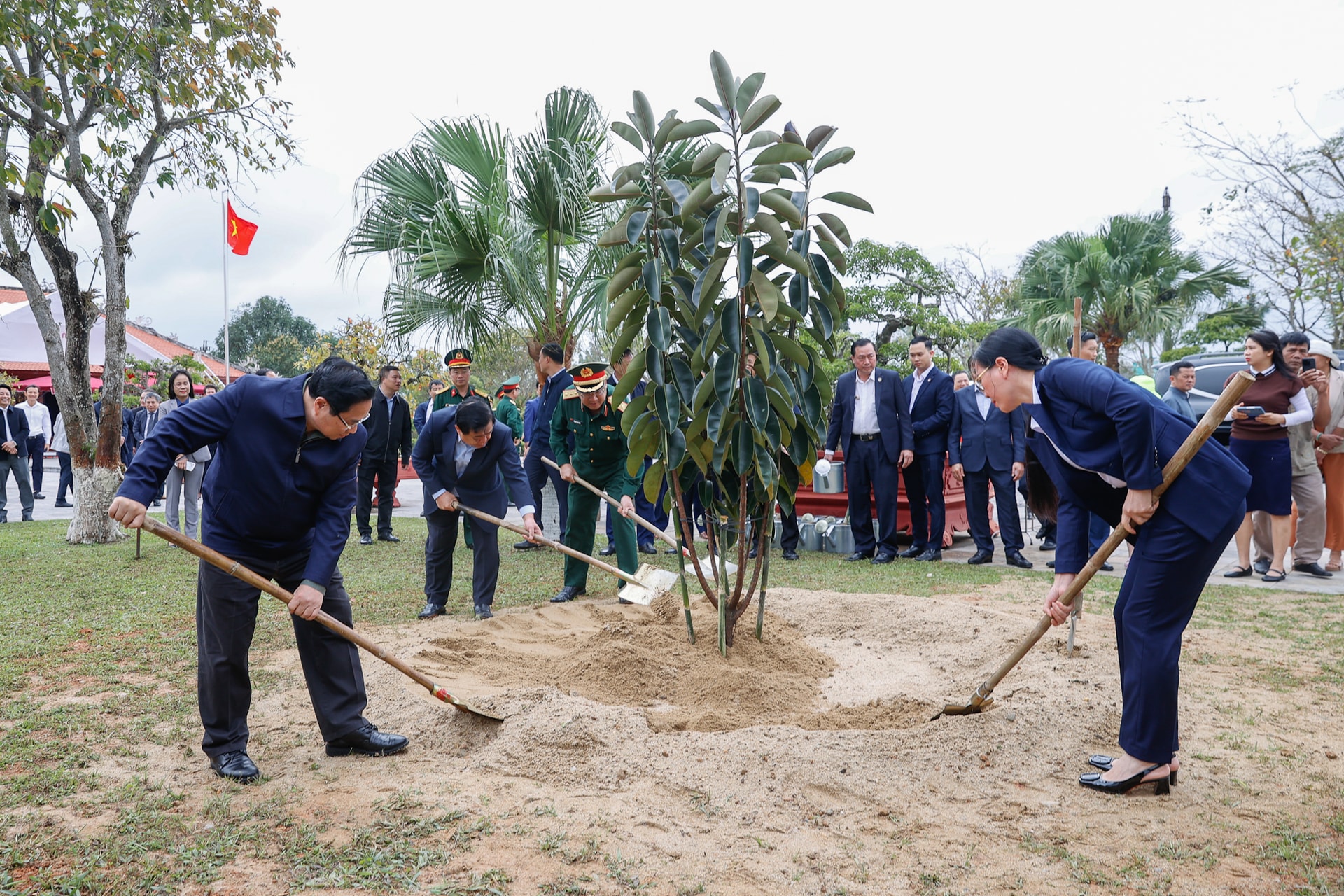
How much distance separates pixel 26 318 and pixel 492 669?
32210 millimetres

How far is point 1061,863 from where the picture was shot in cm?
267

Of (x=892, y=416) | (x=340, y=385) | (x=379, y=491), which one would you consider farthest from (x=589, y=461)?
(x=379, y=491)

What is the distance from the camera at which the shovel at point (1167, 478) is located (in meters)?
2.88

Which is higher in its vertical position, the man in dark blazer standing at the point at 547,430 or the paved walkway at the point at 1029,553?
the man in dark blazer standing at the point at 547,430

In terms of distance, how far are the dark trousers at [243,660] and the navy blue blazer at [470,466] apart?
95.0 inches

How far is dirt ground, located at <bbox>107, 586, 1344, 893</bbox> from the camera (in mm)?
2652

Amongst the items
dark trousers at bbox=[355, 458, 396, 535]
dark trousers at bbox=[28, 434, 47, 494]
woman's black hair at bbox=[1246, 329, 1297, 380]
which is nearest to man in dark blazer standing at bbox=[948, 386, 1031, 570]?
woman's black hair at bbox=[1246, 329, 1297, 380]

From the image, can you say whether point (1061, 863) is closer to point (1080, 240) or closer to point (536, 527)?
point (536, 527)

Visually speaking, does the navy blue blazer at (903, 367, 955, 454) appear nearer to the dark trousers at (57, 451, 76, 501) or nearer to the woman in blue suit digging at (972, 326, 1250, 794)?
the woman in blue suit digging at (972, 326, 1250, 794)

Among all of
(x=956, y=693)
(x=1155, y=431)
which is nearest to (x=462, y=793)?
(x=956, y=693)

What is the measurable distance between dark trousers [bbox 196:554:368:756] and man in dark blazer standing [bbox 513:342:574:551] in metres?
3.84

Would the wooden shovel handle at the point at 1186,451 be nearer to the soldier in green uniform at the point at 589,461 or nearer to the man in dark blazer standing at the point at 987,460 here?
the soldier in green uniform at the point at 589,461

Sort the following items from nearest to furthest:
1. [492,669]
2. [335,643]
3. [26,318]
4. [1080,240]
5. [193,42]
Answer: [335,643] → [492,669] → [193,42] → [1080,240] → [26,318]

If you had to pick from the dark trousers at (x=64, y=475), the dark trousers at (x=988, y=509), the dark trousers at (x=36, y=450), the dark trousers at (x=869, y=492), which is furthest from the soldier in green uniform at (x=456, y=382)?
the dark trousers at (x=64, y=475)
